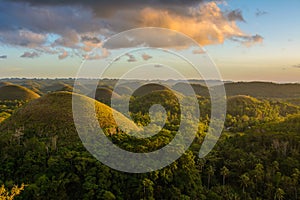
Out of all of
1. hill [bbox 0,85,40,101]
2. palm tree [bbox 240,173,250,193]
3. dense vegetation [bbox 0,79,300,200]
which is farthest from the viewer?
hill [bbox 0,85,40,101]

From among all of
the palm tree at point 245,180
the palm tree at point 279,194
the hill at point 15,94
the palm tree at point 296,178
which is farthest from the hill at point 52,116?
the hill at point 15,94

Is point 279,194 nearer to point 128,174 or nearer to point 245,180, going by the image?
point 245,180

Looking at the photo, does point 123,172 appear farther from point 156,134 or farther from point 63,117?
point 63,117

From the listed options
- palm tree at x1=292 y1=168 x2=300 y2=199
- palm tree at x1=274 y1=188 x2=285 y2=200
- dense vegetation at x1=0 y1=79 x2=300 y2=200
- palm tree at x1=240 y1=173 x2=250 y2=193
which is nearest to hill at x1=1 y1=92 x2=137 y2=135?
dense vegetation at x1=0 y1=79 x2=300 y2=200

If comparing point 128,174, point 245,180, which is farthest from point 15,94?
point 245,180

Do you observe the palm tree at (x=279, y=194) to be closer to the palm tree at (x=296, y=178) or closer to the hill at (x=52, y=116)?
the palm tree at (x=296, y=178)

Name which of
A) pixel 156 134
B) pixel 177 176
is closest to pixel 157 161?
pixel 177 176

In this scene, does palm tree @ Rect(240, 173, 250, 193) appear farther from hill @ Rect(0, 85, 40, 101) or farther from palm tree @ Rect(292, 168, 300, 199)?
hill @ Rect(0, 85, 40, 101)

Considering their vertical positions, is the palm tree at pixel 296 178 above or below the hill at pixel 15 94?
below

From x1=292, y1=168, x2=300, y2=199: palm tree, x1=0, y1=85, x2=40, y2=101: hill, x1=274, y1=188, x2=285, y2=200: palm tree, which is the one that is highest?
x1=0, y1=85, x2=40, y2=101: hill
